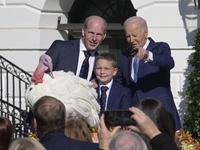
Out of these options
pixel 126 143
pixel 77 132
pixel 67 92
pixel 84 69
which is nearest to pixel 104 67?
pixel 84 69

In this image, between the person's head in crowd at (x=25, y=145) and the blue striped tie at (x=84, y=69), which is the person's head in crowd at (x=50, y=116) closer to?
the person's head in crowd at (x=25, y=145)

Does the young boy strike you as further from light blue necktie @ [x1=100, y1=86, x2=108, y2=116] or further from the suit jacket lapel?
the suit jacket lapel

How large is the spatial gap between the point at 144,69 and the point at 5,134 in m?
2.38

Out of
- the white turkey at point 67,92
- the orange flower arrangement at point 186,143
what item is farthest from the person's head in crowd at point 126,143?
the orange flower arrangement at point 186,143

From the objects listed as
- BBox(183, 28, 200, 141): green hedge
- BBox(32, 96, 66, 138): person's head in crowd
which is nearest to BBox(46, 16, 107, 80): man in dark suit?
BBox(32, 96, 66, 138): person's head in crowd

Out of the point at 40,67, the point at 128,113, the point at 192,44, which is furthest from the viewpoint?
the point at 192,44

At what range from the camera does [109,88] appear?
18.9ft

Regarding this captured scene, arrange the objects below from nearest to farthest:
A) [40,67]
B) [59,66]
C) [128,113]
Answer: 1. [128,113]
2. [40,67]
3. [59,66]

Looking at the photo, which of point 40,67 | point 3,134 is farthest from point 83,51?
point 3,134

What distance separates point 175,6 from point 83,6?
2248 mm

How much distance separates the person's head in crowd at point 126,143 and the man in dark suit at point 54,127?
2.22 ft

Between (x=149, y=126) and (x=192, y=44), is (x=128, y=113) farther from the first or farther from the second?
(x=192, y=44)

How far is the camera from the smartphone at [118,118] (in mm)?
4402

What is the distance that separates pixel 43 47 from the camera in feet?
34.1
